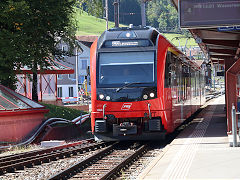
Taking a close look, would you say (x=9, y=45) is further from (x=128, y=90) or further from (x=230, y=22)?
(x=230, y=22)

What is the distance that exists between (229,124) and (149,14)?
176802mm

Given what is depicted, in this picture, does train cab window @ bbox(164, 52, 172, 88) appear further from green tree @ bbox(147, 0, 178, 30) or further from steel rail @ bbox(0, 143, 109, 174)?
green tree @ bbox(147, 0, 178, 30)

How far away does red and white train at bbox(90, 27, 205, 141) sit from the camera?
15.2 m

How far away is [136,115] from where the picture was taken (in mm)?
15234

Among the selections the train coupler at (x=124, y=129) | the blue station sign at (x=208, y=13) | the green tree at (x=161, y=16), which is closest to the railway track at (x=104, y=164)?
the train coupler at (x=124, y=129)

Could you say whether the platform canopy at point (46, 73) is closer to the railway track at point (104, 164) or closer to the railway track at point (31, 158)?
Answer: the railway track at point (31, 158)

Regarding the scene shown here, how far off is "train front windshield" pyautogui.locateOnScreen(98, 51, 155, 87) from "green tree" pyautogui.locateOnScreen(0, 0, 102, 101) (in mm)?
7463

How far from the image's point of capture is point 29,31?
77.4ft

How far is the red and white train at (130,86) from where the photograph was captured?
1516 centimetres

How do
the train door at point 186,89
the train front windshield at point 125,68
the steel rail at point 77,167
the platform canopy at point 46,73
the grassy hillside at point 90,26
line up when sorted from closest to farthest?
the steel rail at point 77,167 < the train front windshield at point 125,68 < the train door at point 186,89 < the platform canopy at point 46,73 < the grassy hillside at point 90,26

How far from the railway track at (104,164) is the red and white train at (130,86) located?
694 mm

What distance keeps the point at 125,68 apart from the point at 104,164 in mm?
3886

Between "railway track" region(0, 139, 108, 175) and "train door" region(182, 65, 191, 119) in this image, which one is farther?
"train door" region(182, 65, 191, 119)

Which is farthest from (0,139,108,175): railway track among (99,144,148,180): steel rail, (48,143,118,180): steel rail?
(99,144,148,180): steel rail
